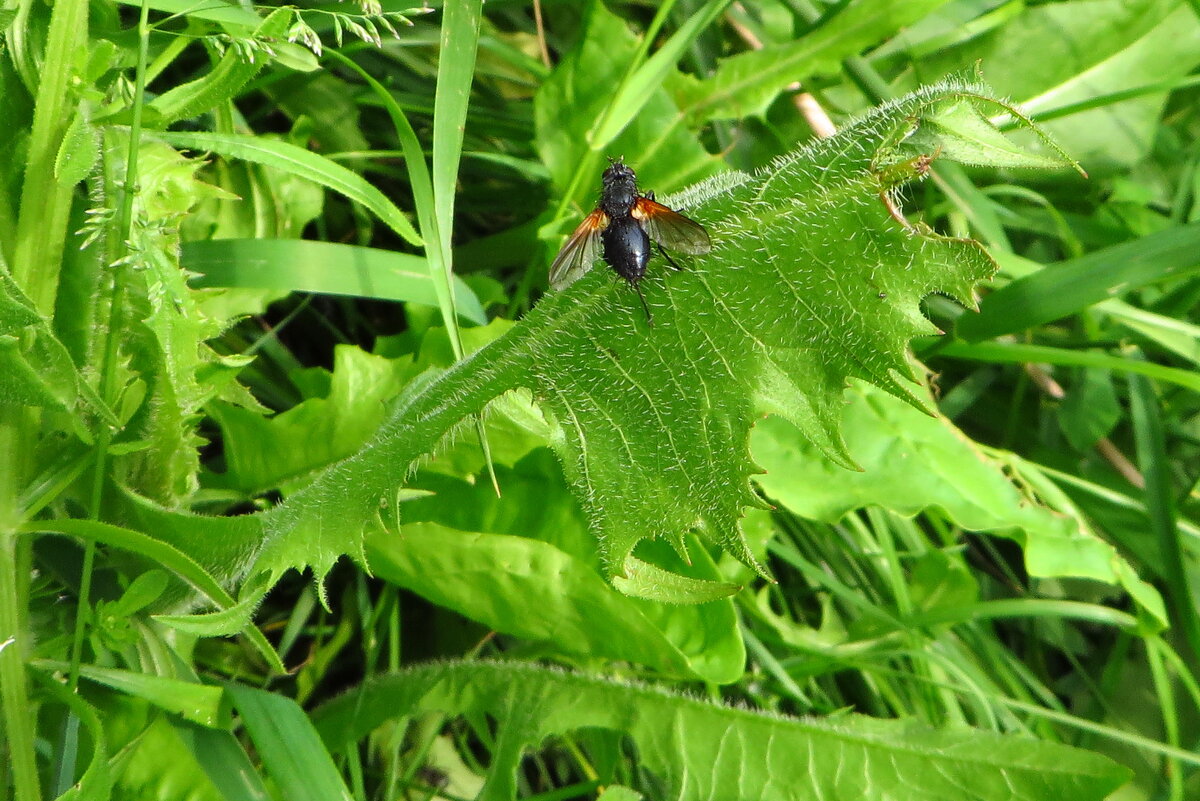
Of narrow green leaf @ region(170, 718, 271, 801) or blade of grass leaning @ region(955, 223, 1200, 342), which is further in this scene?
blade of grass leaning @ region(955, 223, 1200, 342)

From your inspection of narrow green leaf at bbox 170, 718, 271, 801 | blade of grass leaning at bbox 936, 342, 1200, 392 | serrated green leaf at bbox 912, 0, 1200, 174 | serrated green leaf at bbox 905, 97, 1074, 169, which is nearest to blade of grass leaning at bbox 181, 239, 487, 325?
narrow green leaf at bbox 170, 718, 271, 801

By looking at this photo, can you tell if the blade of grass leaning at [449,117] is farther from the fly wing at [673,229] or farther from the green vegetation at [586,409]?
the fly wing at [673,229]

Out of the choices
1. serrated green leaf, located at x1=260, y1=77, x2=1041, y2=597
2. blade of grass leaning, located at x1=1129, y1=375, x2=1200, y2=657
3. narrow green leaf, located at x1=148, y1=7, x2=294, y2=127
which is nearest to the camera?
serrated green leaf, located at x1=260, y1=77, x2=1041, y2=597

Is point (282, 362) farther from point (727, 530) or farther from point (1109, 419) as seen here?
point (1109, 419)

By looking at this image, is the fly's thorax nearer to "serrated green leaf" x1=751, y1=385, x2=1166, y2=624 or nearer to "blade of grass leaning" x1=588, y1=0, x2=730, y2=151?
"blade of grass leaning" x1=588, y1=0, x2=730, y2=151

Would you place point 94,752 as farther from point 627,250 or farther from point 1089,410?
point 1089,410

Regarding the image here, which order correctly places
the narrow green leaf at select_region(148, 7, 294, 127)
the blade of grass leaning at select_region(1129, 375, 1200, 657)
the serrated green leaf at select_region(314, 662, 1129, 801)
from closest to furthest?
the narrow green leaf at select_region(148, 7, 294, 127) < the serrated green leaf at select_region(314, 662, 1129, 801) < the blade of grass leaning at select_region(1129, 375, 1200, 657)

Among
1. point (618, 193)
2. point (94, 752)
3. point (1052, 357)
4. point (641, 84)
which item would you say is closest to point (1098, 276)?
point (1052, 357)
